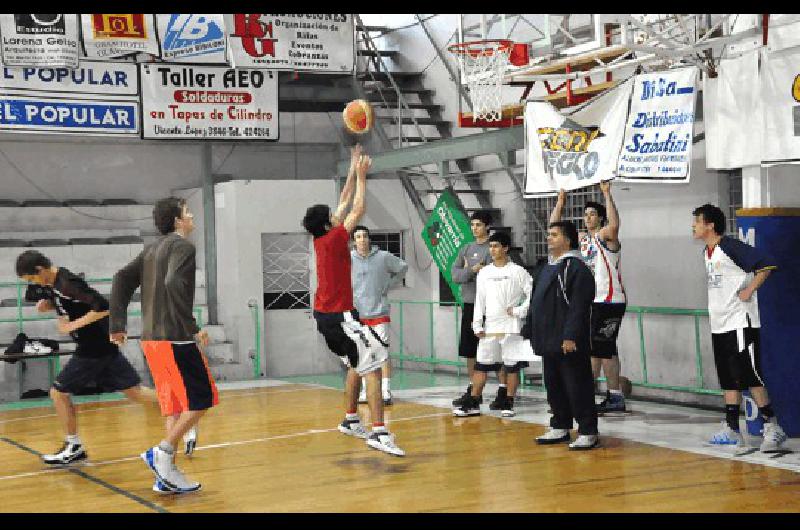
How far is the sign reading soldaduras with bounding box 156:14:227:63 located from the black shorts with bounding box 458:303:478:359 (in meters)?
4.87

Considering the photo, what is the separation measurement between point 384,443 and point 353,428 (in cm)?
113

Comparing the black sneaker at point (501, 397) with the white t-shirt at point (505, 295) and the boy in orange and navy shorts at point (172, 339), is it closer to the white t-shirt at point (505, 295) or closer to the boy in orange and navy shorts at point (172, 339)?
the white t-shirt at point (505, 295)

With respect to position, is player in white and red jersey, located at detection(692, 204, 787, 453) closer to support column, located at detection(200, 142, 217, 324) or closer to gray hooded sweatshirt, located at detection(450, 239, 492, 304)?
gray hooded sweatshirt, located at detection(450, 239, 492, 304)

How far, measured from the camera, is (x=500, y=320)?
11.9 metres

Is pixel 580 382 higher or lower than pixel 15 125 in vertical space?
lower

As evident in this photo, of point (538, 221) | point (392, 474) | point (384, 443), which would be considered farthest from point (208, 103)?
point (392, 474)

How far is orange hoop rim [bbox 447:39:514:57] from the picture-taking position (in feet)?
38.6

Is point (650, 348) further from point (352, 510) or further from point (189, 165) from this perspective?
point (189, 165)

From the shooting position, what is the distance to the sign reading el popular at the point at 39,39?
13957 millimetres

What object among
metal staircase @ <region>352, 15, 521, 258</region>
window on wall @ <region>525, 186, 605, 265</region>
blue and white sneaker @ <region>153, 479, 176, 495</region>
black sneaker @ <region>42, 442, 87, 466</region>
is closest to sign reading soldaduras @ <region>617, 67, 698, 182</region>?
window on wall @ <region>525, 186, 605, 265</region>

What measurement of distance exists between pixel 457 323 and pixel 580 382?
6.33m

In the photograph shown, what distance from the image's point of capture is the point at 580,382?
9.84 metres

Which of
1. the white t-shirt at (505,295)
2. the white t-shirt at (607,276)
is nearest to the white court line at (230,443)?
the white t-shirt at (505,295)
